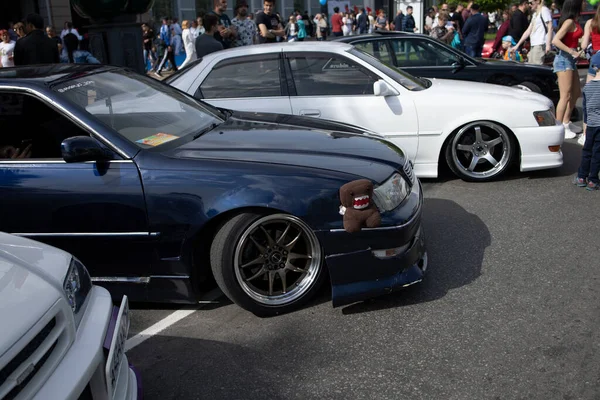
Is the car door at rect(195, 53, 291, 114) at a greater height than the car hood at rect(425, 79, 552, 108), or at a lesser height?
greater

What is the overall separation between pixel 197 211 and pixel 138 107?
1.14 meters

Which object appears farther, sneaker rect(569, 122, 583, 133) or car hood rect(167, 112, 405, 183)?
sneaker rect(569, 122, 583, 133)

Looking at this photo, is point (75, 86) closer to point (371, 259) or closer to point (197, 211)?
point (197, 211)

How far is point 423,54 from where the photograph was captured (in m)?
8.76

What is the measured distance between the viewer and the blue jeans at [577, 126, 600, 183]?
5777 millimetres

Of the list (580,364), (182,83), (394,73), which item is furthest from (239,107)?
(580,364)

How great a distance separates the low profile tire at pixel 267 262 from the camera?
365 centimetres

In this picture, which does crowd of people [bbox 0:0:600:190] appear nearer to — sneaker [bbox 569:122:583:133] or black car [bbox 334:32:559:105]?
sneaker [bbox 569:122:583:133]

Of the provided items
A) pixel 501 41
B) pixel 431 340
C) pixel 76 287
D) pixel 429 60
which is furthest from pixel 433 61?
pixel 76 287

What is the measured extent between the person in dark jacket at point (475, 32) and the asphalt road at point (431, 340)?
9175mm

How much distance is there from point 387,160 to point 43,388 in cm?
262

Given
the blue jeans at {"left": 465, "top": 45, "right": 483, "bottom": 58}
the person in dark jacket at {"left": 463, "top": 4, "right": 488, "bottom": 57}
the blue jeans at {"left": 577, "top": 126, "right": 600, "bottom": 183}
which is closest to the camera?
the blue jeans at {"left": 577, "top": 126, "right": 600, "bottom": 183}

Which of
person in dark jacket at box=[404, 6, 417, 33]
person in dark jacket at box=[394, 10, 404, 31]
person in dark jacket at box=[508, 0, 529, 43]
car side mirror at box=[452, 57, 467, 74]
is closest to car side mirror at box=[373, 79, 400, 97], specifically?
car side mirror at box=[452, 57, 467, 74]

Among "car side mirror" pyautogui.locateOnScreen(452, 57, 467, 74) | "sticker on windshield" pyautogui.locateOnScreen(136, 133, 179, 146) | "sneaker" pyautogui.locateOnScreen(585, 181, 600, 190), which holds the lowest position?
"sneaker" pyautogui.locateOnScreen(585, 181, 600, 190)
